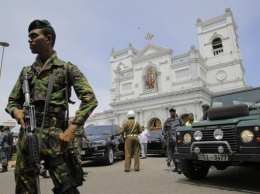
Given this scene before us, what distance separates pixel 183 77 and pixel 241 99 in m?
27.4

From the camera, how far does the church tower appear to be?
31297 mm

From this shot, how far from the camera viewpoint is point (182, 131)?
4875 mm

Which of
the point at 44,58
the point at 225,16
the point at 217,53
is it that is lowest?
the point at 44,58

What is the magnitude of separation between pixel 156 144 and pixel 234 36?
2620cm

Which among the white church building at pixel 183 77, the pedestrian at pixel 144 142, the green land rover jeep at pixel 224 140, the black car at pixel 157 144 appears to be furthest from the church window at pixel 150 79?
the green land rover jeep at pixel 224 140

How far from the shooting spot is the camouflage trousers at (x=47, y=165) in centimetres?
203

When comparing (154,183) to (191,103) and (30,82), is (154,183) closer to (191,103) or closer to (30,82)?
(30,82)

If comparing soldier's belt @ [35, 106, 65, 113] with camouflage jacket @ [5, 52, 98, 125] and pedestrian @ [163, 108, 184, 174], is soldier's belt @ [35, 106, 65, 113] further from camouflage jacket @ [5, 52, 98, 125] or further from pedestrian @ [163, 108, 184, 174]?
pedestrian @ [163, 108, 184, 174]

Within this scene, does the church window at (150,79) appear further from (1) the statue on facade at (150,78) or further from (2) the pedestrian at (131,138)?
(2) the pedestrian at (131,138)

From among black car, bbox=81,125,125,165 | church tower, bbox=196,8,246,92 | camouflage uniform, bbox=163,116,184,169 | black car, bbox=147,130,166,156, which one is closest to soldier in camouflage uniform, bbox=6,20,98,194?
camouflage uniform, bbox=163,116,184,169

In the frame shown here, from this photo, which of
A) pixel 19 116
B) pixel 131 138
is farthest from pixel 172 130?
pixel 19 116

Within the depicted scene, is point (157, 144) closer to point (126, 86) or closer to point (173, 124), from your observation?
point (173, 124)

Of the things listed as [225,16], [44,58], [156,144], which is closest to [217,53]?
[225,16]

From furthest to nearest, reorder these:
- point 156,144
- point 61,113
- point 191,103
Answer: point 191,103
point 156,144
point 61,113
